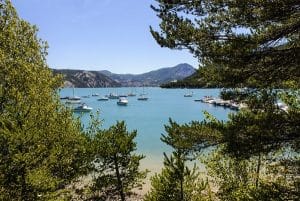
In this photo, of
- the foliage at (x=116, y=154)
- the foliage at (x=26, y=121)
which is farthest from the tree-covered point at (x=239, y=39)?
the foliage at (x=116, y=154)

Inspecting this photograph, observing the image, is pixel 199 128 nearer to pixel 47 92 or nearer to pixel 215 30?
pixel 215 30

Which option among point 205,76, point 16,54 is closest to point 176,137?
point 205,76

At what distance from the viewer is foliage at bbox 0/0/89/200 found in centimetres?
1453

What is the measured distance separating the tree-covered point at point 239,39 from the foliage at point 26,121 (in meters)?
7.98

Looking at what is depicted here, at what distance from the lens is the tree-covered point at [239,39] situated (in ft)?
30.7

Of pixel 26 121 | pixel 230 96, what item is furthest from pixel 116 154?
pixel 230 96

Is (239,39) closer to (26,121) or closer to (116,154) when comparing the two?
(26,121)

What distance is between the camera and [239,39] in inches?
381

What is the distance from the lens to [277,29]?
9.52 m

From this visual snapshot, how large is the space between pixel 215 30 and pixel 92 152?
53.7 feet

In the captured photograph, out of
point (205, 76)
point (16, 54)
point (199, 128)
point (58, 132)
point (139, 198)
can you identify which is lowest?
point (139, 198)

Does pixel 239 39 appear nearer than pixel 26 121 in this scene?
Yes

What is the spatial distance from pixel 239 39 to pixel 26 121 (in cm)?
1037

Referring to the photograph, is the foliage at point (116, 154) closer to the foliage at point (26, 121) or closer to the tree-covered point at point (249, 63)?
the foliage at point (26, 121)
